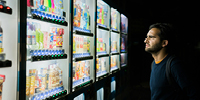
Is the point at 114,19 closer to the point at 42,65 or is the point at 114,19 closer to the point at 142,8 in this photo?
the point at 42,65

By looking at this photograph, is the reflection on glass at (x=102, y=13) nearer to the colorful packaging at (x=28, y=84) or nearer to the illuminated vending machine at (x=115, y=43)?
the illuminated vending machine at (x=115, y=43)

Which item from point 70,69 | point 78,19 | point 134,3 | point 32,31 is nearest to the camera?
point 32,31

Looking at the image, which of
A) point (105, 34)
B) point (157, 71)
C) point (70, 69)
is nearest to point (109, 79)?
point (105, 34)

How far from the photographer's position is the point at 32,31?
6.59 feet

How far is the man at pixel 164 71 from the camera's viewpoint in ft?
4.83

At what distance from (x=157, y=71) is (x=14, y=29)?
62.3 inches

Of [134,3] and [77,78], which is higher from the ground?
[134,3]

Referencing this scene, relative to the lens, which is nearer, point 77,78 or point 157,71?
point 157,71

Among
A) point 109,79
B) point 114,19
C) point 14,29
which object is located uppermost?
point 114,19

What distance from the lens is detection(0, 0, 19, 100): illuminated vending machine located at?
5.03 ft

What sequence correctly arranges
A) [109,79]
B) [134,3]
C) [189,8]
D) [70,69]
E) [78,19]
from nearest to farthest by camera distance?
1. [70,69]
2. [78,19]
3. [109,79]
4. [134,3]
5. [189,8]

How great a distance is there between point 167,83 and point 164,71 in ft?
0.42

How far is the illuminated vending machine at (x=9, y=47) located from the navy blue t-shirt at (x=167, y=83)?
148 cm

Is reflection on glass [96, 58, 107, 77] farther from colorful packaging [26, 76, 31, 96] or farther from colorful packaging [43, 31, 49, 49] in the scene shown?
colorful packaging [26, 76, 31, 96]
